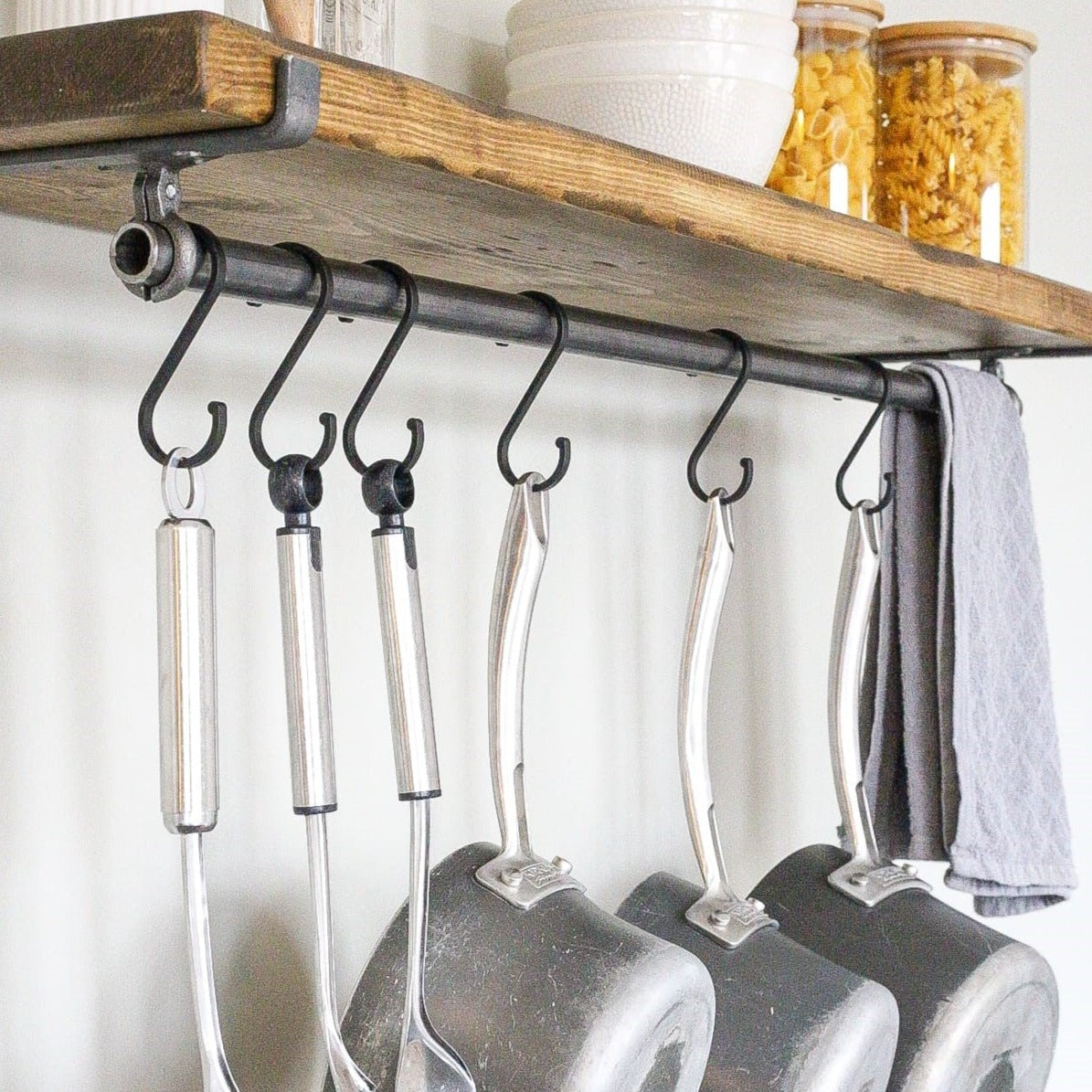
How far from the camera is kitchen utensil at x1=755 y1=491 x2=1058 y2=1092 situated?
0.78 m

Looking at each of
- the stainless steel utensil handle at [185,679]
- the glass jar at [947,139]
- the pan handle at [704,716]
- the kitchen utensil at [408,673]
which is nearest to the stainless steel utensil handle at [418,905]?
the kitchen utensil at [408,673]

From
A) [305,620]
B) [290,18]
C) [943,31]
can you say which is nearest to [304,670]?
[305,620]

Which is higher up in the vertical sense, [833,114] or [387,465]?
[833,114]

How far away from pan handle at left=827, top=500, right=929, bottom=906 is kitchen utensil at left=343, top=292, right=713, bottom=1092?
0.75 ft

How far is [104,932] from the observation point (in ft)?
2.02

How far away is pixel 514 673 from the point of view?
2.22 ft

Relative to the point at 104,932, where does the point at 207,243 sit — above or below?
above

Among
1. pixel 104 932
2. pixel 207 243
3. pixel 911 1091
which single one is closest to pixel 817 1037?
pixel 911 1091

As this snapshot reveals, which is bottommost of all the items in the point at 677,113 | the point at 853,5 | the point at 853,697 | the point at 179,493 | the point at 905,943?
the point at 905,943

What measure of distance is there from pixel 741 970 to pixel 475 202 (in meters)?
0.41

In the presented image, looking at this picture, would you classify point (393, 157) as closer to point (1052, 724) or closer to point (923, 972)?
point (923, 972)

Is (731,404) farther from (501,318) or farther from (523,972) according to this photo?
(523,972)

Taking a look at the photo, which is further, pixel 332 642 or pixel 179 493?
pixel 332 642

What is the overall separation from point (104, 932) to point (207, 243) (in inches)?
11.7
